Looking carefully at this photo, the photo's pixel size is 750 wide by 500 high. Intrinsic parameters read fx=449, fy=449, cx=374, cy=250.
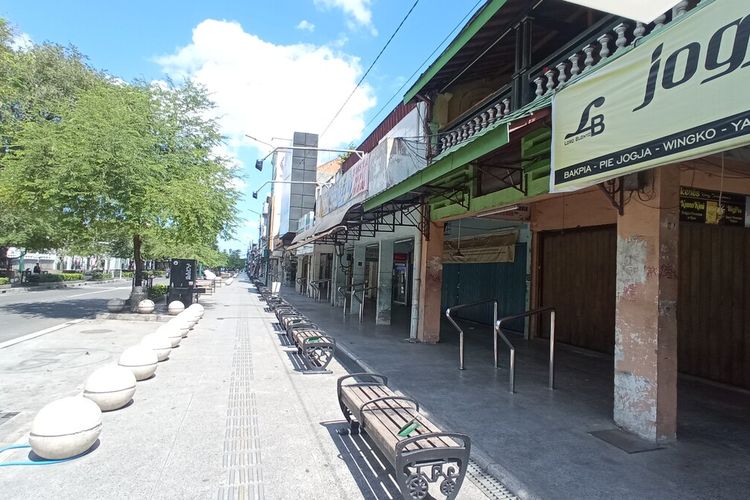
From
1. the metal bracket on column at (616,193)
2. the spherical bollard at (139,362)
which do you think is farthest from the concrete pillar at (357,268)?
the metal bracket on column at (616,193)

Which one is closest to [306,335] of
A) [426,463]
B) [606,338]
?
[426,463]

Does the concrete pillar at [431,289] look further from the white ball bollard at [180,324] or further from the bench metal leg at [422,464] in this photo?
the bench metal leg at [422,464]

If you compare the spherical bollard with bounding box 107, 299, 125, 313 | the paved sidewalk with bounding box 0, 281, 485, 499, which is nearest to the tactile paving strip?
the paved sidewalk with bounding box 0, 281, 485, 499

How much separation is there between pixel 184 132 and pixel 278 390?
12311mm

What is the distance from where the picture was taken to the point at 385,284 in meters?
14.4

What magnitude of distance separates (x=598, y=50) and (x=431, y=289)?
6.38 m

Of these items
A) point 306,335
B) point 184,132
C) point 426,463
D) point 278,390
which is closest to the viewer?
point 426,463

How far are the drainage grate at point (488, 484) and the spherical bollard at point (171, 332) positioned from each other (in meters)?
6.61

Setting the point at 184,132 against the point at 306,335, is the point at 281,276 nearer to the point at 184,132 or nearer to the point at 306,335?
the point at 184,132

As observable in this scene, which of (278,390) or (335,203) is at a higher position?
(335,203)

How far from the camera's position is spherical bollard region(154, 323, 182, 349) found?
8642 millimetres

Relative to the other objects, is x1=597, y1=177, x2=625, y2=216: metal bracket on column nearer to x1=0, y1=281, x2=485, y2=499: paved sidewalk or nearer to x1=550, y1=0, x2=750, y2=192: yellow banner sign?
A: x1=550, y1=0, x2=750, y2=192: yellow banner sign

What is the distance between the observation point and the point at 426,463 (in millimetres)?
3176

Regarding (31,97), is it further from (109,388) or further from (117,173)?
(109,388)
